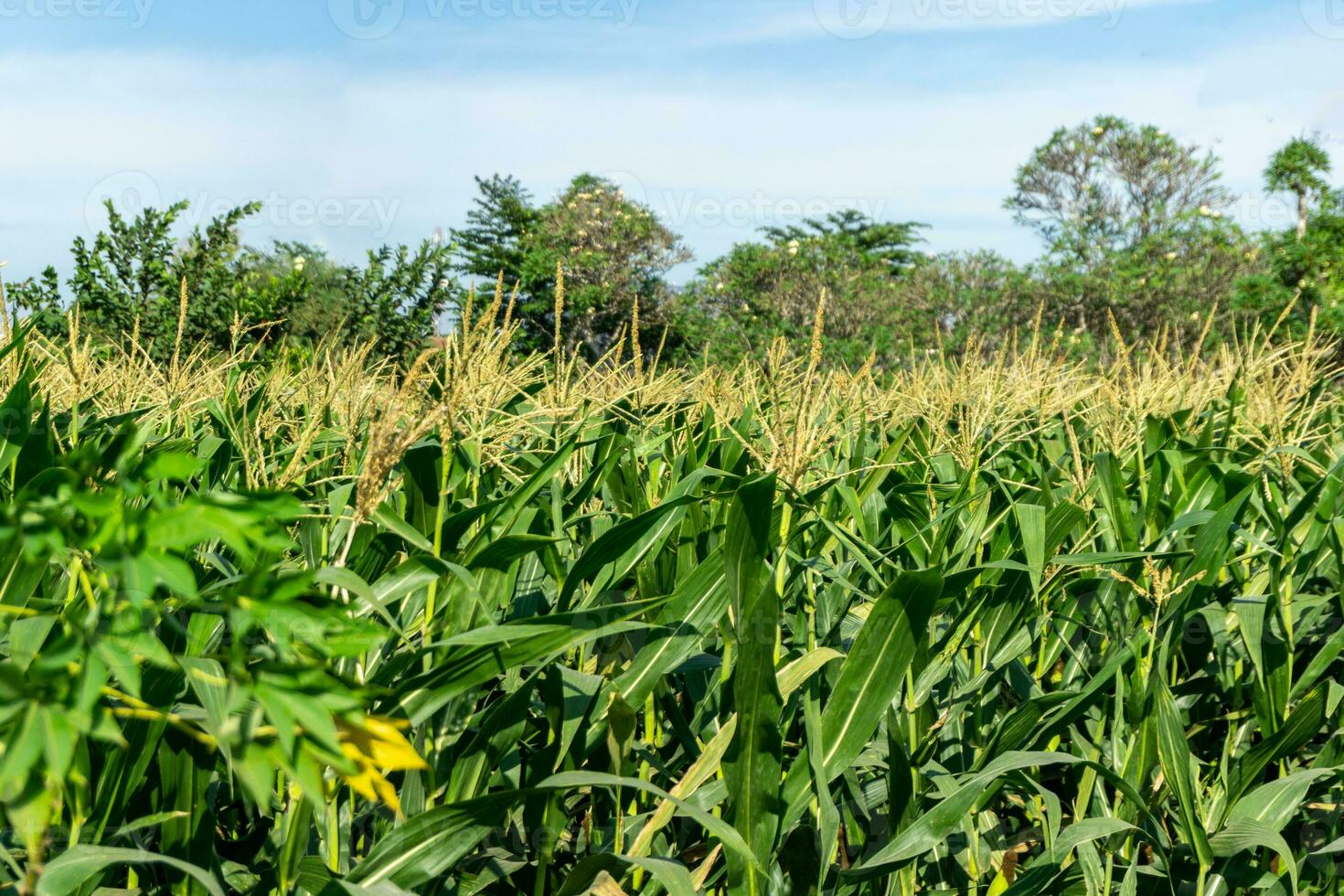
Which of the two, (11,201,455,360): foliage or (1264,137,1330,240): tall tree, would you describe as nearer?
(11,201,455,360): foliage

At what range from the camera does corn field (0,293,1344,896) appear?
80cm

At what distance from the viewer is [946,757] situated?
7.15 feet

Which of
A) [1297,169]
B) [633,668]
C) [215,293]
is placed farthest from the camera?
[1297,169]

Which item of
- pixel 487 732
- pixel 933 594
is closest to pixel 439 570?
pixel 487 732

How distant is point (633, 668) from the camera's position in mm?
1755

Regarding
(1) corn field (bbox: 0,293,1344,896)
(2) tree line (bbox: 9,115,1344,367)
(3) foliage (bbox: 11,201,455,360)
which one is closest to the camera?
(1) corn field (bbox: 0,293,1344,896)

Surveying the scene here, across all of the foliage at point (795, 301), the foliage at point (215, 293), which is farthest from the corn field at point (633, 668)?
the foliage at point (795, 301)

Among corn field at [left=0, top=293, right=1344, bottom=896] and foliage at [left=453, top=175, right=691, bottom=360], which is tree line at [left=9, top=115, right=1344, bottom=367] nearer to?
foliage at [left=453, top=175, right=691, bottom=360]

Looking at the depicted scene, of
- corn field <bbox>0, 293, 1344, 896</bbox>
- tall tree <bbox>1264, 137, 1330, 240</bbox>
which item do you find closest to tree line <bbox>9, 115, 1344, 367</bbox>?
tall tree <bbox>1264, 137, 1330, 240</bbox>

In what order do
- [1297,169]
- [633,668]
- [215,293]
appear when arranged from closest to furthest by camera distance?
[633,668]
[215,293]
[1297,169]

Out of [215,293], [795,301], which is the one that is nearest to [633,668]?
[215,293]

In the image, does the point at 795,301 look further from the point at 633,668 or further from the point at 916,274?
the point at 633,668

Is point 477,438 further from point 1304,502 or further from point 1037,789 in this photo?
point 1304,502

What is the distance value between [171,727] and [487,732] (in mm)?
432
